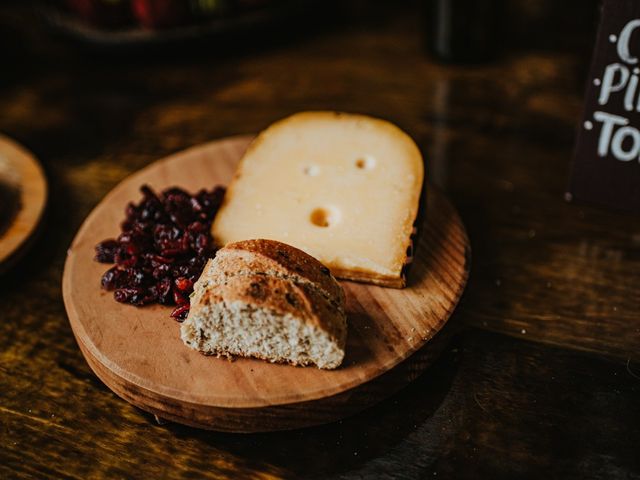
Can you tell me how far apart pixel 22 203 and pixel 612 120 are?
5.00ft

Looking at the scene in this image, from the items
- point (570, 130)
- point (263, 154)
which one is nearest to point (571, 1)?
point (570, 130)

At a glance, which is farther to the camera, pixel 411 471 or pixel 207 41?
pixel 207 41

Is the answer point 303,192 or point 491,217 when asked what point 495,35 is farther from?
point 303,192

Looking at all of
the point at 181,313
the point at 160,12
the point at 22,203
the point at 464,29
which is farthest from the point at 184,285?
the point at 464,29

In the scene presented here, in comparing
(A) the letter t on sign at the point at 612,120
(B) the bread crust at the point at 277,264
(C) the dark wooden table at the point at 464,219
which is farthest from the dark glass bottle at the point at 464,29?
(B) the bread crust at the point at 277,264

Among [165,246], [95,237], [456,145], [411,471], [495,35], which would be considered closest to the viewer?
[411,471]

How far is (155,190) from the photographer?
1776 millimetres

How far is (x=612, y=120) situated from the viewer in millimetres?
1594

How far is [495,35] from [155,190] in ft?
4.27

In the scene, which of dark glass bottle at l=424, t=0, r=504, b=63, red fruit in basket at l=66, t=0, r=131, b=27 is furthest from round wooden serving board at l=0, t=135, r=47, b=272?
dark glass bottle at l=424, t=0, r=504, b=63

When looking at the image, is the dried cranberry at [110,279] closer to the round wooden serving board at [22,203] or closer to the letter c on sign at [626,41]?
the round wooden serving board at [22,203]

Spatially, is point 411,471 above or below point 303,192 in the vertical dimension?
below

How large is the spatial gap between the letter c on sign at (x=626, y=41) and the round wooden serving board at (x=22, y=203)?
1479 millimetres

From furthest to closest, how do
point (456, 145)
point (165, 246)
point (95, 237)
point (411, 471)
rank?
point (456, 145) < point (95, 237) < point (165, 246) < point (411, 471)
